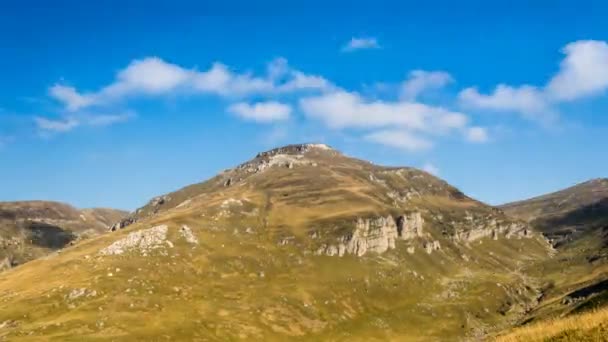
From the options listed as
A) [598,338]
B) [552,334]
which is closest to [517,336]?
[552,334]

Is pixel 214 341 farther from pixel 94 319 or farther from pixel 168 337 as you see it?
pixel 94 319

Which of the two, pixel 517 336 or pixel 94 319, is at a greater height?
pixel 517 336

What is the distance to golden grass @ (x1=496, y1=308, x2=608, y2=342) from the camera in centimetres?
1986

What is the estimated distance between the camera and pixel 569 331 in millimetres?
20547

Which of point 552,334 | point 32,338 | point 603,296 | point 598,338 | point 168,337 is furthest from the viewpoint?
point 168,337

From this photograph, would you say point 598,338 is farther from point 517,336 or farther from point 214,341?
point 214,341

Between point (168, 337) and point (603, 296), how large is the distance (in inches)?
5766

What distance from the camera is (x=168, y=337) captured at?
190750mm

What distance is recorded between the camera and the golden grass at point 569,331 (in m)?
19.9

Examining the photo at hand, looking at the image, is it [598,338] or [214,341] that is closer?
[598,338]

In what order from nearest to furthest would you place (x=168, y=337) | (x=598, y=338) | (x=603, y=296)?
(x=598, y=338) → (x=603, y=296) → (x=168, y=337)

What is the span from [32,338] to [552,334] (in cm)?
18915

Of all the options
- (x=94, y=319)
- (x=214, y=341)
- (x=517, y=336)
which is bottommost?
(x=214, y=341)

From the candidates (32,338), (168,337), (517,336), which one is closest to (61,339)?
(32,338)
